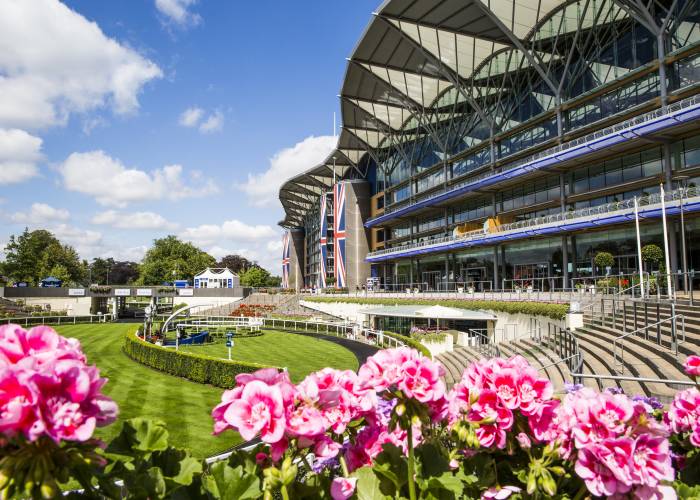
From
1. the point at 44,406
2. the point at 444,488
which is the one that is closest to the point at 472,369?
the point at 444,488

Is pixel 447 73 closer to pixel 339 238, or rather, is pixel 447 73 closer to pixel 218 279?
pixel 339 238

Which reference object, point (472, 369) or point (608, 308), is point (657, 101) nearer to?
point (608, 308)

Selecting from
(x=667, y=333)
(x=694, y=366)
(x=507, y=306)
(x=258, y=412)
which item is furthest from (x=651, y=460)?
(x=507, y=306)

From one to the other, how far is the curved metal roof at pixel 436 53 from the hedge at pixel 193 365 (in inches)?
1327

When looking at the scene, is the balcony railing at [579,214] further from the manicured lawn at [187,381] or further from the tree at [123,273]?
the tree at [123,273]

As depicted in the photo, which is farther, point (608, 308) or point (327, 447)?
point (608, 308)

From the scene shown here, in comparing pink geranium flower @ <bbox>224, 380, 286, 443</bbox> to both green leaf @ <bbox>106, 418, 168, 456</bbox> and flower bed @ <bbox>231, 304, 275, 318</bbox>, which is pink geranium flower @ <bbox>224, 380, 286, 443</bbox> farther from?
flower bed @ <bbox>231, 304, 275, 318</bbox>

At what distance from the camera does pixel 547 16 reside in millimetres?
37000

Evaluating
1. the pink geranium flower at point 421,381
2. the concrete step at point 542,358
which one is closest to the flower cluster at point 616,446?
the pink geranium flower at point 421,381

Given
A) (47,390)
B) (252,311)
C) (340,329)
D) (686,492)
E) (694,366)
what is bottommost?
(340,329)

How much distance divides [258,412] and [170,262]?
364 ft

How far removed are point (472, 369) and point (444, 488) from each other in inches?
24.1

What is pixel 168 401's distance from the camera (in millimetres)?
15578

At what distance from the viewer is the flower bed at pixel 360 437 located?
1317 mm
